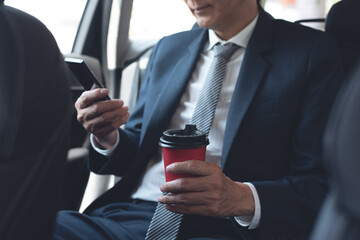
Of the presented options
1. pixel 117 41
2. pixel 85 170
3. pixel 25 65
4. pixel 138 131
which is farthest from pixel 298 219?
pixel 117 41

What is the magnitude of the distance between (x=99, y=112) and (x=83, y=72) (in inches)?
5.3

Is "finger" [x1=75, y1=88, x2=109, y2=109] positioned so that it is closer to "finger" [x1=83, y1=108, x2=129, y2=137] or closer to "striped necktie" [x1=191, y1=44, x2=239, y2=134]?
"finger" [x1=83, y1=108, x2=129, y2=137]

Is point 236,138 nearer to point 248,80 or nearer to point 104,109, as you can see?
point 248,80

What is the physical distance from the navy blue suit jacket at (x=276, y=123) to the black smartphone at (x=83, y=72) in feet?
0.88

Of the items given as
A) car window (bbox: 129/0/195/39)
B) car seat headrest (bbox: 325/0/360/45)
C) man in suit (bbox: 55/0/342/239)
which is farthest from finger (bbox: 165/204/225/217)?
car window (bbox: 129/0/195/39)

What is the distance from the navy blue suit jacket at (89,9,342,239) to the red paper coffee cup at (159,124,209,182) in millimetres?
274

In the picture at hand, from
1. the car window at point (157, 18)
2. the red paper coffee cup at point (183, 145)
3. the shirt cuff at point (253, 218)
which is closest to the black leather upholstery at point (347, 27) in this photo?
the shirt cuff at point (253, 218)

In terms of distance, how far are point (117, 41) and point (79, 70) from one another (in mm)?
1245

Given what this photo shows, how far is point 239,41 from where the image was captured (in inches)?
54.8

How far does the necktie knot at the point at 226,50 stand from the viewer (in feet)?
4.49

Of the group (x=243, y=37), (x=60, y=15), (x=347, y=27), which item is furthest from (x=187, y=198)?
(x=60, y=15)

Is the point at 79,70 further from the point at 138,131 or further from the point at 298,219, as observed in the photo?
the point at 298,219

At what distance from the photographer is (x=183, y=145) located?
922 mm

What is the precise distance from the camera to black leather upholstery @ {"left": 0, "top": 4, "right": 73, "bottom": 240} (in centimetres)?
69
